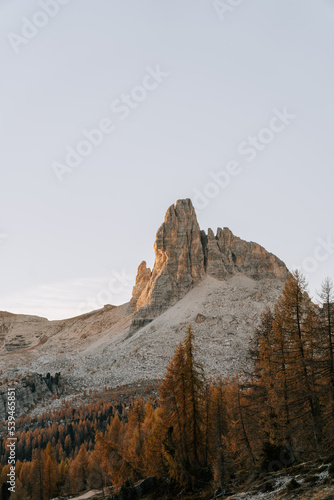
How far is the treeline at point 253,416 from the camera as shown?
67.8 feet

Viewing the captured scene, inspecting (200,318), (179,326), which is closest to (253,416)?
(200,318)

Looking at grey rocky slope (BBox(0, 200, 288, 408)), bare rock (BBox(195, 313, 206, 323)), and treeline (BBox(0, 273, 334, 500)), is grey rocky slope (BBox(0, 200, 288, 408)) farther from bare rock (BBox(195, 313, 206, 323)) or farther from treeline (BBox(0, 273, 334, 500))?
treeline (BBox(0, 273, 334, 500))

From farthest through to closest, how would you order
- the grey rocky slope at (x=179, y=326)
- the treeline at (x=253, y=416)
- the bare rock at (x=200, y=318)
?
1. the bare rock at (x=200, y=318)
2. the grey rocky slope at (x=179, y=326)
3. the treeline at (x=253, y=416)

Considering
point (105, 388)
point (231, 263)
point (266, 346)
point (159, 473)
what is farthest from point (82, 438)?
→ point (231, 263)

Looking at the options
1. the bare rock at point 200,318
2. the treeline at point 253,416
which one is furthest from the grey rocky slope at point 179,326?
the treeline at point 253,416

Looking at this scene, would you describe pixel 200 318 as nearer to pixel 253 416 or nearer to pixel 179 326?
pixel 179 326

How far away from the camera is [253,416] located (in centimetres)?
2781

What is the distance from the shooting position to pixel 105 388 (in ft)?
400

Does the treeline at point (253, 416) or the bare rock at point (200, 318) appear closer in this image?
the treeline at point (253, 416)

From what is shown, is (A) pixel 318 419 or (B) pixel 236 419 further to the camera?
(B) pixel 236 419

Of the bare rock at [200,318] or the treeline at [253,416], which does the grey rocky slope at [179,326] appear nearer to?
the bare rock at [200,318]

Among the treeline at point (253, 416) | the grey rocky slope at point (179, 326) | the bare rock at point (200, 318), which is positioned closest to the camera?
the treeline at point (253, 416)

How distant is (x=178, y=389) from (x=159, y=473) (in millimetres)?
7524

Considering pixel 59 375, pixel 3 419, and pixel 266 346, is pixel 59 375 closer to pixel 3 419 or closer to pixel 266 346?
pixel 3 419
